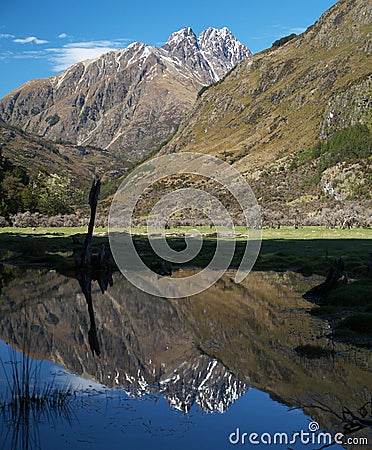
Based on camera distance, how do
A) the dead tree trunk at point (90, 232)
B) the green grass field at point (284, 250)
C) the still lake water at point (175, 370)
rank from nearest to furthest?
1. the still lake water at point (175, 370)
2. the dead tree trunk at point (90, 232)
3. the green grass field at point (284, 250)

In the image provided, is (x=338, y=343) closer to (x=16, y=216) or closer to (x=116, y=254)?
(x=116, y=254)

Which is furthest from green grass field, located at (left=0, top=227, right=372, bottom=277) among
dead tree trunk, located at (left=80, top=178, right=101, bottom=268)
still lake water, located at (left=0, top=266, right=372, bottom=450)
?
still lake water, located at (left=0, top=266, right=372, bottom=450)

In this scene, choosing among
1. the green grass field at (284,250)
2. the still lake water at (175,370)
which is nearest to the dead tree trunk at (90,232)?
the green grass field at (284,250)

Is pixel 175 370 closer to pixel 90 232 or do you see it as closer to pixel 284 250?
pixel 90 232

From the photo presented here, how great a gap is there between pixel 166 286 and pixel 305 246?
30111mm

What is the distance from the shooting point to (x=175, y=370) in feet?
64.0

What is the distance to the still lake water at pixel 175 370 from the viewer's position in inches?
551

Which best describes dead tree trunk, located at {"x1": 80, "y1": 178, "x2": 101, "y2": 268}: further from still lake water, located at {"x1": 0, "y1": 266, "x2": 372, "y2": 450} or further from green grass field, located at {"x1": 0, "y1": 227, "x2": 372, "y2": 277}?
still lake water, located at {"x1": 0, "y1": 266, "x2": 372, "y2": 450}

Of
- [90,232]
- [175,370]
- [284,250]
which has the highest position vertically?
[90,232]

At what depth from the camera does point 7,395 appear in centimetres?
1628

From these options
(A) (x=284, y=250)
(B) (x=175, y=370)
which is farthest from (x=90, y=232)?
(B) (x=175, y=370)

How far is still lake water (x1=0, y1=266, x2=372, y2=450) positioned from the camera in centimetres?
1399

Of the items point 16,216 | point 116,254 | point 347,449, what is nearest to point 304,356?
point 347,449

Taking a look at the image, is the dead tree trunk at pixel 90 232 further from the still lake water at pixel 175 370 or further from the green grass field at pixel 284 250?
the still lake water at pixel 175 370
